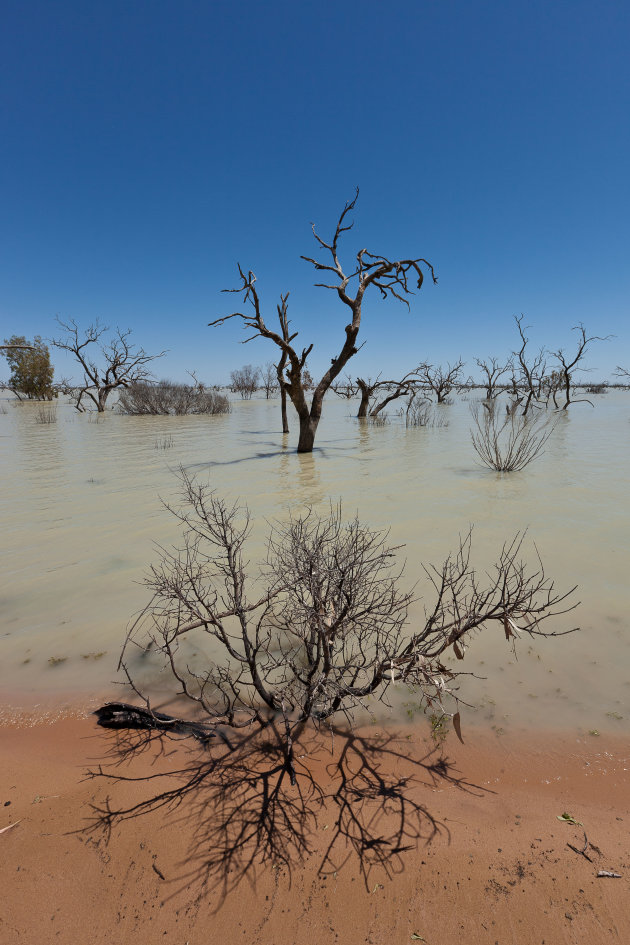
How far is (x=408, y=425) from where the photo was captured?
1731cm

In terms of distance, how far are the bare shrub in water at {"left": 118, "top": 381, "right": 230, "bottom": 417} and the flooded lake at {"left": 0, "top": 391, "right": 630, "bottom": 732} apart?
45.2ft

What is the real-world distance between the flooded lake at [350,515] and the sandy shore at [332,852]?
0.45 m

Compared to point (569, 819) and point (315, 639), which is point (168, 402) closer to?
point (315, 639)

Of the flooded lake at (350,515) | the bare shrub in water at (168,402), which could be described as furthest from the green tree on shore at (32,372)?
the flooded lake at (350,515)

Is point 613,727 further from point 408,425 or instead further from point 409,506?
point 408,425

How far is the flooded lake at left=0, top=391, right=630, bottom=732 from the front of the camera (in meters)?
2.44

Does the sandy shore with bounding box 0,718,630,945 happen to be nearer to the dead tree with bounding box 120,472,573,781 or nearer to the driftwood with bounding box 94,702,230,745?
the driftwood with bounding box 94,702,230,745

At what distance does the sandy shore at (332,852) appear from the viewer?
1.28 metres

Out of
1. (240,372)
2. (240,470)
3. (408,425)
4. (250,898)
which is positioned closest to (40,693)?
(250,898)

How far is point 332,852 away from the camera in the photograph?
58.3 inches

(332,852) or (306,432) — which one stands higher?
(306,432)

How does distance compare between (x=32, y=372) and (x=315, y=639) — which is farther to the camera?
(x=32, y=372)

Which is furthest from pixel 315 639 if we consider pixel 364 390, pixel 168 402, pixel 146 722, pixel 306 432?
pixel 168 402

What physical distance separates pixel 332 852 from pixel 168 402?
87.6ft
